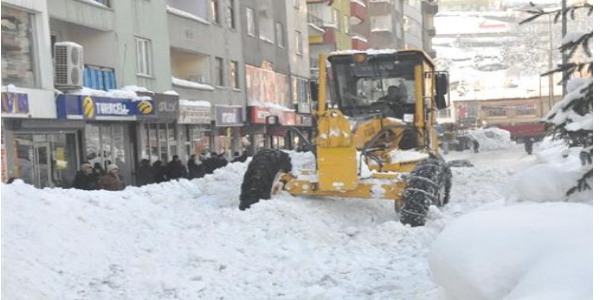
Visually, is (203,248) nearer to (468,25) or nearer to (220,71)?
(220,71)

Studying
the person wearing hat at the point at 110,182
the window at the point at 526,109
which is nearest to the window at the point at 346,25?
the window at the point at 526,109

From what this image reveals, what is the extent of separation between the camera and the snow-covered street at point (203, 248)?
6.75 meters

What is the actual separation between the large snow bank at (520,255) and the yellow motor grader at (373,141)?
504cm

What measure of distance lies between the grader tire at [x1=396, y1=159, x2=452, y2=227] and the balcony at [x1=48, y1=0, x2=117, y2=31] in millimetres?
12035

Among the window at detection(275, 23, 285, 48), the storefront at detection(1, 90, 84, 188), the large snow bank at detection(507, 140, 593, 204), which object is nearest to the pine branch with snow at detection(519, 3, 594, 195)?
the large snow bank at detection(507, 140, 593, 204)

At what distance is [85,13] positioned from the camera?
19828 mm

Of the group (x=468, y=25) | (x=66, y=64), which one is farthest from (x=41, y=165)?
(x=468, y=25)

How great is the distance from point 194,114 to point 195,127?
1704 millimetres

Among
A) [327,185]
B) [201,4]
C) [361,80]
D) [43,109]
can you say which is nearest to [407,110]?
[361,80]

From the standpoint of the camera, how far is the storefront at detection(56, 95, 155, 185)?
18188 millimetres

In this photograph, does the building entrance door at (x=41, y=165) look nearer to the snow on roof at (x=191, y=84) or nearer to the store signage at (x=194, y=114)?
the store signage at (x=194, y=114)

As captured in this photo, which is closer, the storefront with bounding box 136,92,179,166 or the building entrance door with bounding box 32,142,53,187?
the building entrance door with bounding box 32,142,53,187

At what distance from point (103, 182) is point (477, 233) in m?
10.8

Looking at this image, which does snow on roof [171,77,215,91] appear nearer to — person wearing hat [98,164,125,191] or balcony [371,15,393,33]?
person wearing hat [98,164,125,191]
